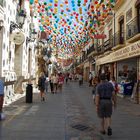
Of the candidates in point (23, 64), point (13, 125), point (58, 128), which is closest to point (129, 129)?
point (58, 128)

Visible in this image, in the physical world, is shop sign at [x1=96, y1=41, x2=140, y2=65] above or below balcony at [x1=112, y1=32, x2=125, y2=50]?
below

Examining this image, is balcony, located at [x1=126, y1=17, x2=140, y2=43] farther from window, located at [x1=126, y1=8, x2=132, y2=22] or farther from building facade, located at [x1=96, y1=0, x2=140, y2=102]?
window, located at [x1=126, y1=8, x2=132, y2=22]

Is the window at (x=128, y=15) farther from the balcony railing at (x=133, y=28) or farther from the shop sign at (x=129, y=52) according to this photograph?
the shop sign at (x=129, y=52)

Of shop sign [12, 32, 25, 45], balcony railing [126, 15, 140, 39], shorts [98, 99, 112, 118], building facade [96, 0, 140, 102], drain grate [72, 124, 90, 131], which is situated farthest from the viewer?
balcony railing [126, 15, 140, 39]

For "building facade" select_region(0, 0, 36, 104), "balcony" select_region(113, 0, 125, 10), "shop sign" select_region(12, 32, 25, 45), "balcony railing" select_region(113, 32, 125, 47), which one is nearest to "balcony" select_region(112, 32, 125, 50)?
"balcony railing" select_region(113, 32, 125, 47)

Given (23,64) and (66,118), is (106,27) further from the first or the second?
(66,118)

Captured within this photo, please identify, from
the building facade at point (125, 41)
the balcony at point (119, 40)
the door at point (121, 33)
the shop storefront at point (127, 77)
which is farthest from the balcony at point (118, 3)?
the shop storefront at point (127, 77)

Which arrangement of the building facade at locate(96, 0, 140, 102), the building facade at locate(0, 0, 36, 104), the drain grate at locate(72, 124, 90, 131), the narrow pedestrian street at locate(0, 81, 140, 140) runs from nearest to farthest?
the narrow pedestrian street at locate(0, 81, 140, 140), the drain grate at locate(72, 124, 90, 131), the building facade at locate(0, 0, 36, 104), the building facade at locate(96, 0, 140, 102)

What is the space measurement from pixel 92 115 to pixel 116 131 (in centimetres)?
280

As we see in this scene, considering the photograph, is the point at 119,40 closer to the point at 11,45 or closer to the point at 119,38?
the point at 119,38

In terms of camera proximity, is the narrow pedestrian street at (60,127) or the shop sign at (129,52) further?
the shop sign at (129,52)

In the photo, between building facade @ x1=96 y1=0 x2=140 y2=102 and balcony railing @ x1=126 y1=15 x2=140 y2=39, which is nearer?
building facade @ x1=96 y1=0 x2=140 y2=102

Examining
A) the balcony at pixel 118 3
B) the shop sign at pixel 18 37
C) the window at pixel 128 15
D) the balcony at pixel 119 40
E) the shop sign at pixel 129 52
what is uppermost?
the balcony at pixel 118 3

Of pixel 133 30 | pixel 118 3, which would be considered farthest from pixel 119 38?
pixel 133 30
